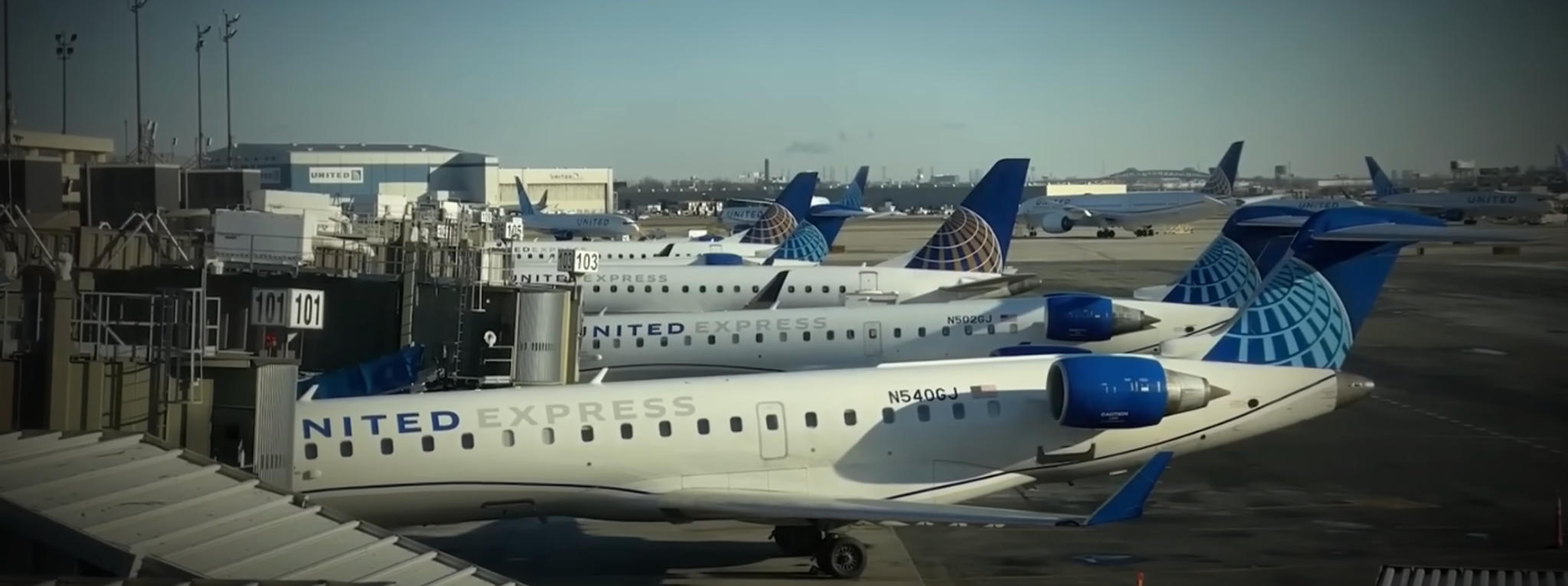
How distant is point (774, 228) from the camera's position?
68125 millimetres

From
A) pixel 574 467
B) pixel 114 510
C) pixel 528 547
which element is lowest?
pixel 528 547

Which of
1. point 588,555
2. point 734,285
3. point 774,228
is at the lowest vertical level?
point 588,555

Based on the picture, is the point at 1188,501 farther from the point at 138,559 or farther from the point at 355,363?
the point at 138,559

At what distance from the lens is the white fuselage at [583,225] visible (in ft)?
355

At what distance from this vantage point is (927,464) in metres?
20.2

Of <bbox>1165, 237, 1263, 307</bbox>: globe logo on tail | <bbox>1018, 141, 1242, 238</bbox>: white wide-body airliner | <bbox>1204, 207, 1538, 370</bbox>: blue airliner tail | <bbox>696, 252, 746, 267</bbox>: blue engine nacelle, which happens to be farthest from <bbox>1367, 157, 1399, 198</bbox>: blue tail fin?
<bbox>1204, 207, 1538, 370</bbox>: blue airliner tail

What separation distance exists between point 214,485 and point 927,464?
34.1ft

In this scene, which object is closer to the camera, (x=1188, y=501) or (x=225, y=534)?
(x=225, y=534)

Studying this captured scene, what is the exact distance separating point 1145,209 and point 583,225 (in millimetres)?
46948

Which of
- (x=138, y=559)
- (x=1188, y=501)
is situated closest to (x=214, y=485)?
(x=138, y=559)

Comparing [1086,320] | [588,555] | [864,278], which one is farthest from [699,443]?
[864,278]

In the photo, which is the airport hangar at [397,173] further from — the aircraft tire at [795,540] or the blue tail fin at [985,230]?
the aircraft tire at [795,540]

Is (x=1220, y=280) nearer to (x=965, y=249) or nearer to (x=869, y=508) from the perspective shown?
(x=965, y=249)

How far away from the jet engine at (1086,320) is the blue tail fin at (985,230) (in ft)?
36.2
